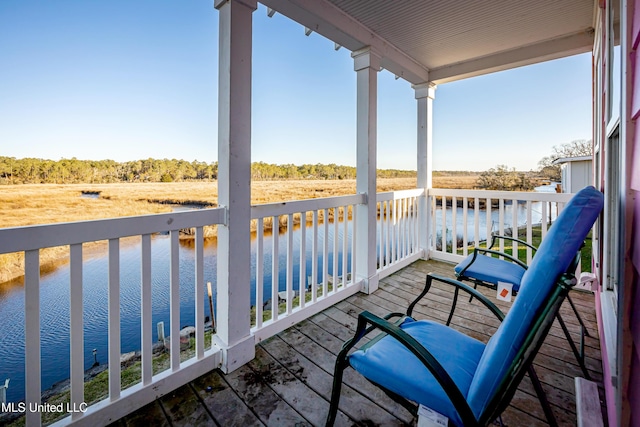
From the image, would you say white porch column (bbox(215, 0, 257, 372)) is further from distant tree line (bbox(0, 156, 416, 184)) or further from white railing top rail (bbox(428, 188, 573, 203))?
white railing top rail (bbox(428, 188, 573, 203))

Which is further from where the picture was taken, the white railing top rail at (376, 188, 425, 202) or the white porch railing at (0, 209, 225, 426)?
the white railing top rail at (376, 188, 425, 202)

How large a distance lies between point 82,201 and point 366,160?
228 centimetres

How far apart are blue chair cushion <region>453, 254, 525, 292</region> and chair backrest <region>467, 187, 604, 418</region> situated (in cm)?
123

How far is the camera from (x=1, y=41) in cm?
159

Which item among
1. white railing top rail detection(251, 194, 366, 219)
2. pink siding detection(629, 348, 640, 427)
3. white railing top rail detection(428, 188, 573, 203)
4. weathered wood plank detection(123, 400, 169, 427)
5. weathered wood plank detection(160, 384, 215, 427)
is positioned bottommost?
weathered wood plank detection(123, 400, 169, 427)

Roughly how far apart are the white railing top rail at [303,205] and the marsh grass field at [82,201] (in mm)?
123

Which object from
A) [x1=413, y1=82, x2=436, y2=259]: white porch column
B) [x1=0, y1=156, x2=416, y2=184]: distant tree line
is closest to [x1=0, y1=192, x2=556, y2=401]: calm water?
[x1=0, y1=156, x2=416, y2=184]: distant tree line

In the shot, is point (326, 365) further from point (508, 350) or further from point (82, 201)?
point (82, 201)

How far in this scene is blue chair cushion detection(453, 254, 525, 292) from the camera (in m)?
1.96

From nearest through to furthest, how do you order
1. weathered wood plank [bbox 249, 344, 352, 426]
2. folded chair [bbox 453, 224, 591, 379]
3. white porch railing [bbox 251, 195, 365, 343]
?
weathered wood plank [bbox 249, 344, 352, 426]
folded chair [bbox 453, 224, 591, 379]
white porch railing [bbox 251, 195, 365, 343]

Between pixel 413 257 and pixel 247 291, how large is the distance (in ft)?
8.91

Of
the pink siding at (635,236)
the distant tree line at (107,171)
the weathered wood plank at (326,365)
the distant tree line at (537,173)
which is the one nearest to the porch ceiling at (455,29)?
the distant tree line at (107,171)

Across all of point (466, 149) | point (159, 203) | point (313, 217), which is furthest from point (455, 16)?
point (466, 149)

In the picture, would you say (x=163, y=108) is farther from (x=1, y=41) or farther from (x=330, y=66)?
(x=330, y=66)
